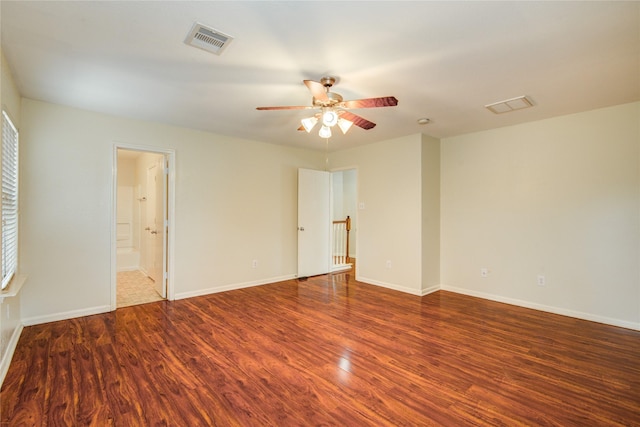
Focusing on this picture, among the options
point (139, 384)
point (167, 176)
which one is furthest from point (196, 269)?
point (139, 384)

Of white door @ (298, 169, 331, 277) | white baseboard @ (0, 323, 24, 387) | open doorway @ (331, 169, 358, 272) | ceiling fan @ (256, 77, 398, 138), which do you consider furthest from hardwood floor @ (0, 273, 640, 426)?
open doorway @ (331, 169, 358, 272)

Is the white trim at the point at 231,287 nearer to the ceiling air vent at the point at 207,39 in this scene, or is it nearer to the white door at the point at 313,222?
the white door at the point at 313,222

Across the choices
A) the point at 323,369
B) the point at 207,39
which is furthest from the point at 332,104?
the point at 323,369

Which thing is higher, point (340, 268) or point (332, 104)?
point (332, 104)

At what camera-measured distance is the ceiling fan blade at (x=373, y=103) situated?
91.9 inches

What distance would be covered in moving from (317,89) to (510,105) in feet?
7.57

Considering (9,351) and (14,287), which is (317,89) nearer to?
(14,287)

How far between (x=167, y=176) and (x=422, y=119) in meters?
3.47

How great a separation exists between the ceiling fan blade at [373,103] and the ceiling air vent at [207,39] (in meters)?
1.00

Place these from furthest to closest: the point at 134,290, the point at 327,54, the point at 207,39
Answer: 1. the point at 134,290
2. the point at 327,54
3. the point at 207,39

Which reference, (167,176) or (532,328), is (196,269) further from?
(532,328)

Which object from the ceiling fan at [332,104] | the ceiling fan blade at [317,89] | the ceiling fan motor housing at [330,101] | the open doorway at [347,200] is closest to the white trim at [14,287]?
the ceiling fan at [332,104]

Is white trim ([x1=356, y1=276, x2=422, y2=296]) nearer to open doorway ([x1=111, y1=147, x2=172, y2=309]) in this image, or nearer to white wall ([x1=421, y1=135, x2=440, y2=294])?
white wall ([x1=421, y1=135, x2=440, y2=294])

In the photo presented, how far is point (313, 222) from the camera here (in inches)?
229
